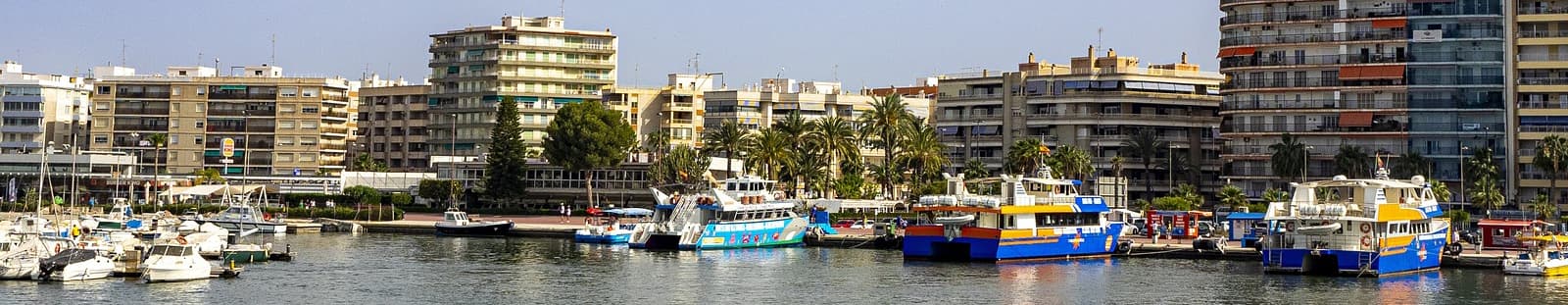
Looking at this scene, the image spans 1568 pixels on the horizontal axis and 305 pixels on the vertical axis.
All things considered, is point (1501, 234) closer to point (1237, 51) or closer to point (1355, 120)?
point (1355, 120)

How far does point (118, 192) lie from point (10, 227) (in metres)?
78.4

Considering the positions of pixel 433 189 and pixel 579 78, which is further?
pixel 579 78

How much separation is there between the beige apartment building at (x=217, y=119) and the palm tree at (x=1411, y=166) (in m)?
106

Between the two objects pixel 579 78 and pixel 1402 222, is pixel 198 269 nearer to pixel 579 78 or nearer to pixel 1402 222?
pixel 1402 222

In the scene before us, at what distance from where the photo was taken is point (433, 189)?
510ft

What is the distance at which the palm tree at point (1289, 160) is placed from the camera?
442 ft

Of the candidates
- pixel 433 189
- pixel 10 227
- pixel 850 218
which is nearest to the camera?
pixel 10 227

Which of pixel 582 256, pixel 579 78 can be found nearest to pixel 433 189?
pixel 579 78

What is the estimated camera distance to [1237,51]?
140375 millimetres

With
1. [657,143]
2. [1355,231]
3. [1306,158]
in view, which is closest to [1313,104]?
[1306,158]

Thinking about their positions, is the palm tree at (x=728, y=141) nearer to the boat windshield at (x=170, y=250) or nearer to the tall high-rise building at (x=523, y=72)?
the tall high-rise building at (x=523, y=72)

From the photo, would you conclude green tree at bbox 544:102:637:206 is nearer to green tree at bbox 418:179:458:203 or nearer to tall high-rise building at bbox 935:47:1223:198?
green tree at bbox 418:179:458:203

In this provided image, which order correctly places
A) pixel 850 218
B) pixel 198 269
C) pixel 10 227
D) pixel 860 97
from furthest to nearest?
pixel 860 97 < pixel 850 218 < pixel 10 227 < pixel 198 269

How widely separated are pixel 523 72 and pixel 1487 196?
9506 centimetres
